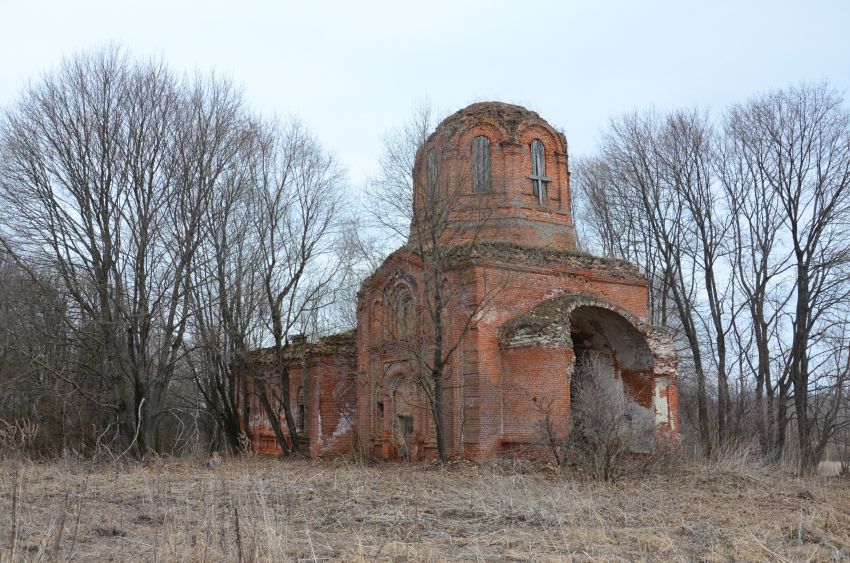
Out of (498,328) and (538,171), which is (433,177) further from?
(538,171)

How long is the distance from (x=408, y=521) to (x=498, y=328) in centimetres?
964

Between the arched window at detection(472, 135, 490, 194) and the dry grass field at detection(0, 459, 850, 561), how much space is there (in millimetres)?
8749

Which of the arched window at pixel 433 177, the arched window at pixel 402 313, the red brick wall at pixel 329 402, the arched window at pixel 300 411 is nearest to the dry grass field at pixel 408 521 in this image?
the arched window at pixel 402 313

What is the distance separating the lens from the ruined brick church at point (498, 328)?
57.2ft

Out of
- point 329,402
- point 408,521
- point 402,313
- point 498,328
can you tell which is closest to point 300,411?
point 329,402

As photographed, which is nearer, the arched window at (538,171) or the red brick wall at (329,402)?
the arched window at (538,171)

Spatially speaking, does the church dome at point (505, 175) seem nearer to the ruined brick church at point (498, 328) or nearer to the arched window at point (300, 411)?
the ruined brick church at point (498, 328)

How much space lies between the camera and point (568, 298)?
18500 mm

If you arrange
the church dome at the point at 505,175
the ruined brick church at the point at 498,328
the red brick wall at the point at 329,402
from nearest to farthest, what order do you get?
the ruined brick church at the point at 498,328 < the church dome at the point at 505,175 < the red brick wall at the point at 329,402

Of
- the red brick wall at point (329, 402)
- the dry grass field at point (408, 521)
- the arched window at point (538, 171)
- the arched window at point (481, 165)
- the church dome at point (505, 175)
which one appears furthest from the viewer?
the red brick wall at point (329, 402)

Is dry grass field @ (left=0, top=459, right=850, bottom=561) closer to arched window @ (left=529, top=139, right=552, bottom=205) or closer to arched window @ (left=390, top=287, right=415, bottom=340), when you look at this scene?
arched window @ (left=390, top=287, right=415, bottom=340)

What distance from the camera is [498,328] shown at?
59.1ft

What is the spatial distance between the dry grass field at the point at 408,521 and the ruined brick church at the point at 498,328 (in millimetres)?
3875

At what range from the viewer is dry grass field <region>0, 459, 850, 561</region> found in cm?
662
